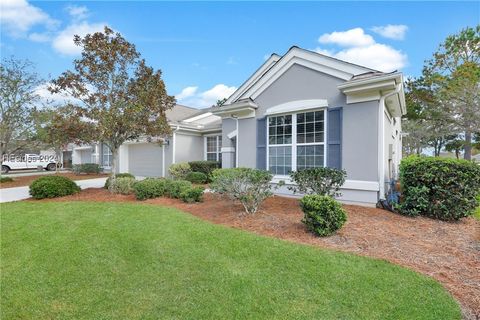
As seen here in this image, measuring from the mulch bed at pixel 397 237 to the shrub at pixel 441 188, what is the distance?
33 cm

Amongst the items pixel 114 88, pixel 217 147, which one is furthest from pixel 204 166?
pixel 114 88

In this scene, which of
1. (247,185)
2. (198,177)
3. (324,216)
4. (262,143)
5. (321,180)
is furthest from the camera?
(198,177)

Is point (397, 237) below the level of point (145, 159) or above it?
below

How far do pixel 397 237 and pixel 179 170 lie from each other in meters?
12.1

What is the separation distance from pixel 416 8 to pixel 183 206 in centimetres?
1079

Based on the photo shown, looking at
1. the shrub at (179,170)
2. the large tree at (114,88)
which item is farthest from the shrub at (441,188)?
the shrub at (179,170)

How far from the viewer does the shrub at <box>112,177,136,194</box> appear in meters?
10.1

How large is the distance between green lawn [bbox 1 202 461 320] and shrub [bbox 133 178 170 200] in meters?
3.78

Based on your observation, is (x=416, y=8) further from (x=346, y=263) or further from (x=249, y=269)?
(x=249, y=269)

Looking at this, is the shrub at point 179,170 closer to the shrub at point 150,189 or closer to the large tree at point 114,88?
the large tree at point 114,88

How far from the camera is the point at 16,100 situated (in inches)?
564

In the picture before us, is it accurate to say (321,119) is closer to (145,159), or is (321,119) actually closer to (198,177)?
(198,177)

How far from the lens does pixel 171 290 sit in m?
3.25

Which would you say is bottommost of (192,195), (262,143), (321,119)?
(192,195)
